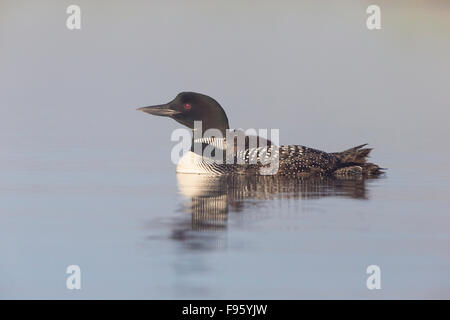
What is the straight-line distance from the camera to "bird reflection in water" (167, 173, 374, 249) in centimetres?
549

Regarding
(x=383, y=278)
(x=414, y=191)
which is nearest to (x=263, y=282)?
(x=383, y=278)

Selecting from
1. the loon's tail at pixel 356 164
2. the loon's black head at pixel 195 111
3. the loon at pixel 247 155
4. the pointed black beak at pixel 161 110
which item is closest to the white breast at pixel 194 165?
the loon at pixel 247 155

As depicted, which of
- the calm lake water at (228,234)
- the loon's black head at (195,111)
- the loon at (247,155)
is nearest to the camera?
the calm lake water at (228,234)

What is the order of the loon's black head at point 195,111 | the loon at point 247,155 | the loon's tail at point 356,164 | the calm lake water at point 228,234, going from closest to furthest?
the calm lake water at point 228,234 → the loon at point 247,155 → the loon's tail at point 356,164 → the loon's black head at point 195,111

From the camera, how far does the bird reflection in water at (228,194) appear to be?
5492mm

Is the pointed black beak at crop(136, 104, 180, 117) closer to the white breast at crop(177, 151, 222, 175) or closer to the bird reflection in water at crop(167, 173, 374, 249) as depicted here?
the white breast at crop(177, 151, 222, 175)

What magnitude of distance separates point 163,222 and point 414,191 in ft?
8.48

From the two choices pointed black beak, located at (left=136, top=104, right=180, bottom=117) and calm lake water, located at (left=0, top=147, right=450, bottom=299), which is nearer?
calm lake water, located at (left=0, top=147, right=450, bottom=299)

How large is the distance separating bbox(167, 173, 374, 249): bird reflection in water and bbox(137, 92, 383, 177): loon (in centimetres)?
8

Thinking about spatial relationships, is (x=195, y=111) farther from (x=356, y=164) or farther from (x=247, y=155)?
(x=356, y=164)

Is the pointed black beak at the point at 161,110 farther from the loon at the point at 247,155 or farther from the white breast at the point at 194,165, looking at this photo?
the white breast at the point at 194,165

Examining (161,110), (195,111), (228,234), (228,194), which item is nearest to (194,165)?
(195,111)

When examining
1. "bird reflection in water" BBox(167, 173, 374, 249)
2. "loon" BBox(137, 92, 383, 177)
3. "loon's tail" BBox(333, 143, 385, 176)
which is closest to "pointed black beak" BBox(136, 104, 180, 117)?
"loon" BBox(137, 92, 383, 177)

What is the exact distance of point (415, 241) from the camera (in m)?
5.35
